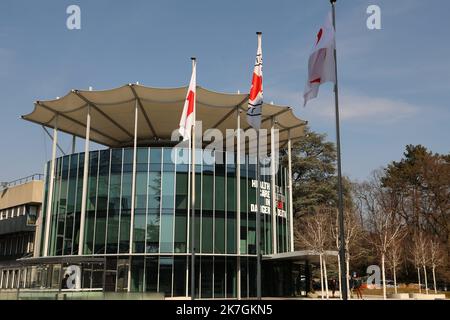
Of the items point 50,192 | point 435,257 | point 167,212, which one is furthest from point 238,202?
point 435,257

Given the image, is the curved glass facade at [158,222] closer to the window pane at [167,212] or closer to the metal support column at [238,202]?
the window pane at [167,212]

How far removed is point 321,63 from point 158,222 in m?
22.1

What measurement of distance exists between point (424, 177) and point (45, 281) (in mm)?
55149

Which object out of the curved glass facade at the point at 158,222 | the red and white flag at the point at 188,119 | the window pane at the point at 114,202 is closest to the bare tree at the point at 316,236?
the curved glass facade at the point at 158,222

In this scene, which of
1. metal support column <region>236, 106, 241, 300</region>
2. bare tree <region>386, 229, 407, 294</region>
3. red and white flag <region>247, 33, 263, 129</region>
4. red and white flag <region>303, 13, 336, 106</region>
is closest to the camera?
red and white flag <region>303, 13, 336, 106</region>

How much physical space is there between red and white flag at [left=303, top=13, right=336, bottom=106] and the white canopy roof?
17.5 meters

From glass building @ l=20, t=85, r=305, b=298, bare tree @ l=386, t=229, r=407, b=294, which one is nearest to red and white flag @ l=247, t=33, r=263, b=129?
glass building @ l=20, t=85, r=305, b=298

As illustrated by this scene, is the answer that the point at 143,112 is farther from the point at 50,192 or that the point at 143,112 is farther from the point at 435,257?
the point at 435,257

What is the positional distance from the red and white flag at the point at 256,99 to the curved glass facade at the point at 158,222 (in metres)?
16.1

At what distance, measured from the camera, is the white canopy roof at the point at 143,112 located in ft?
121

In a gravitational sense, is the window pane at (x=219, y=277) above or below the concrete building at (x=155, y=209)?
below

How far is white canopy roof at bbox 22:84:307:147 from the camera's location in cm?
3678

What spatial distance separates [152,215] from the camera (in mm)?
37062

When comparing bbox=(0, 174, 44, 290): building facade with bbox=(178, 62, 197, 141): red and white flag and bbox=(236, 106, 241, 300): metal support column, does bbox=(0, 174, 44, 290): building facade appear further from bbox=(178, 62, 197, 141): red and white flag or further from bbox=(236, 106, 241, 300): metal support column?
bbox=(178, 62, 197, 141): red and white flag
